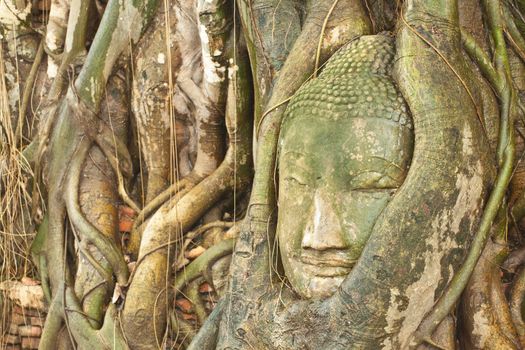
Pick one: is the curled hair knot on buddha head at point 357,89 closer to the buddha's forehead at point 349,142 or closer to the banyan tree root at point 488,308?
the buddha's forehead at point 349,142

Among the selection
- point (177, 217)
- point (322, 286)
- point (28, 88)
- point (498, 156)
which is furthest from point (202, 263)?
point (28, 88)

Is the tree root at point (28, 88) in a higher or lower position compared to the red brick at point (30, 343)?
higher

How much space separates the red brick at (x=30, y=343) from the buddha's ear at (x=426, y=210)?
1.83m

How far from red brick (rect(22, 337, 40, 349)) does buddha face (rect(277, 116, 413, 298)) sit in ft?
5.41

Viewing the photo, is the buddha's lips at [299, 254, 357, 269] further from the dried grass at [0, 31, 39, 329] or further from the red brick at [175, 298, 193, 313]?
the dried grass at [0, 31, 39, 329]

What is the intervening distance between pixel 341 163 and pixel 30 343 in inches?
76.7

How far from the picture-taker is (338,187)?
2199 mm

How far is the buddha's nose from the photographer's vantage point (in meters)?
2.18

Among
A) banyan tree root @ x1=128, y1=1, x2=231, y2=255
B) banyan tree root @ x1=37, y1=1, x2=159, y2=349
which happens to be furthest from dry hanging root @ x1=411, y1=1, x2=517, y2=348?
banyan tree root @ x1=37, y1=1, x2=159, y2=349

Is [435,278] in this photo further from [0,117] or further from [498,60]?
[0,117]

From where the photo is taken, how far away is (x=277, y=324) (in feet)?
7.57

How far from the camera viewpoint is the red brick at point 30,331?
3.39 meters

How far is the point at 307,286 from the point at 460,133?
64cm

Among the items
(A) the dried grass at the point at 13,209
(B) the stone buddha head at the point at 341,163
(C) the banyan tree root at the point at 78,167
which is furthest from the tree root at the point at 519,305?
(A) the dried grass at the point at 13,209
